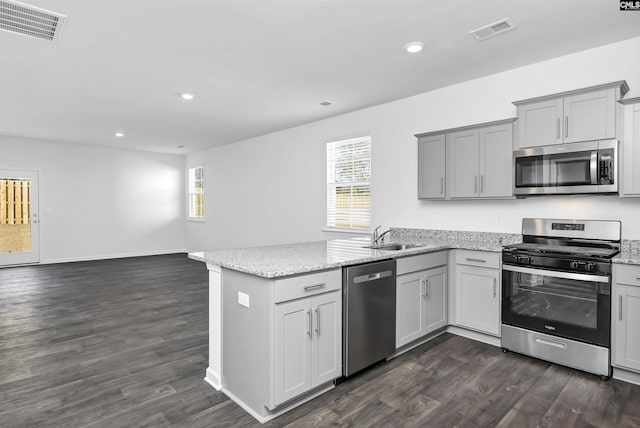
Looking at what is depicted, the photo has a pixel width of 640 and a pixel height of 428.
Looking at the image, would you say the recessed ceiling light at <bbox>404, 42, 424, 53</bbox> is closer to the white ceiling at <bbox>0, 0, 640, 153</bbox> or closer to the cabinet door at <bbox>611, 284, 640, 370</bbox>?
the white ceiling at <bbox>0, 0, 640, 153</bbox>

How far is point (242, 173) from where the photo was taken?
771cm

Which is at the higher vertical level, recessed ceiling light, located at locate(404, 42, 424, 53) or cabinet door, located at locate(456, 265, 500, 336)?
recessed ceiling light, located at locate(404, 42, 424, 53)

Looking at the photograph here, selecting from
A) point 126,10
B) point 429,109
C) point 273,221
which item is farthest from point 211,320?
point 273,221

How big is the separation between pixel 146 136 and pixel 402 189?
537 centimetres

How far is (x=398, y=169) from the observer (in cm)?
476

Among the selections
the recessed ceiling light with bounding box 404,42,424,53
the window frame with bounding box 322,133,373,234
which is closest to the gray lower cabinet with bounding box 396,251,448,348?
the window frame with bounding box 322,133,373,234

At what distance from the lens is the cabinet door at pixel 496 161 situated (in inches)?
138

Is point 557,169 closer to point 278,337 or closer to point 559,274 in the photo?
point 559,274

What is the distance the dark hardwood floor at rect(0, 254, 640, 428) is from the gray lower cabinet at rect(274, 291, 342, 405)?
17 cm

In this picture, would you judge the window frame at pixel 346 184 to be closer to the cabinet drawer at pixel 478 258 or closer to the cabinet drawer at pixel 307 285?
the cabinet drawer at pixel 478 258

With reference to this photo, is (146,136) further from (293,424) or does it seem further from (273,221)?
(293,424)

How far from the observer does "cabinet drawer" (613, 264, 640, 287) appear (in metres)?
2.61

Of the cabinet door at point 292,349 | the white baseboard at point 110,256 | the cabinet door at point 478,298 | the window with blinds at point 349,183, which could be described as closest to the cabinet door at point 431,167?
the cabinet door at point 478,298

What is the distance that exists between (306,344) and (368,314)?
0.62m
